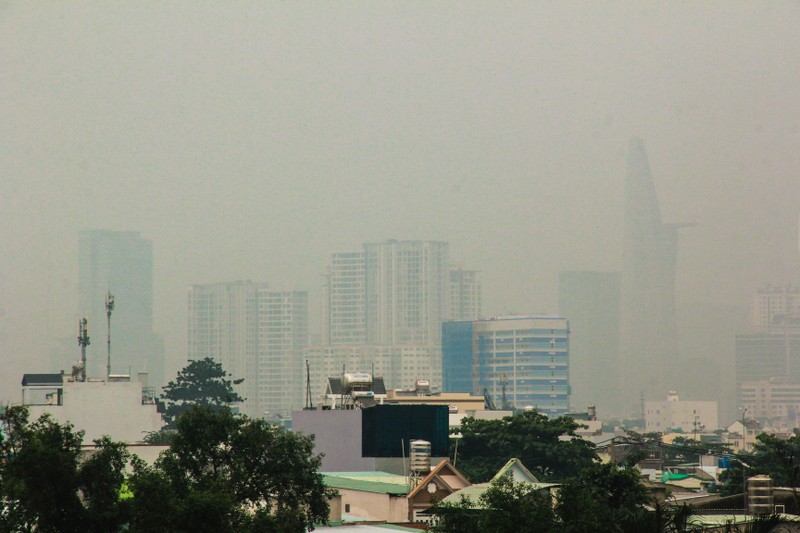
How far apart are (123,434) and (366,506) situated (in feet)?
184

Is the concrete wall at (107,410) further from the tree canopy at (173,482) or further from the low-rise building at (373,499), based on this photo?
the tree canopy at (173,482)

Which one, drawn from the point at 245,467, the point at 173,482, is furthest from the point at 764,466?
the point at 173,482

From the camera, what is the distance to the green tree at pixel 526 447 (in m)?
98.6

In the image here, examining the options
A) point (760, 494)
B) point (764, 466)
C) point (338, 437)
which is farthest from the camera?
point (338, 437)

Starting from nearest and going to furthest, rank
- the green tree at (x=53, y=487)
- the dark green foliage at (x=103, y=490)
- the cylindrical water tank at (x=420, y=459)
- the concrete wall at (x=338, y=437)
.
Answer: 1. the green tree at (x=53, y=487)
2. the dark green foliage at (x=103, y=490)
3. the cylindrical water tank at (x=420, y=459)
4. the concrete wall at (x=338, y=437)

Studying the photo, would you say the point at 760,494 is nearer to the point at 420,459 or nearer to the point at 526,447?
the point at 420,459

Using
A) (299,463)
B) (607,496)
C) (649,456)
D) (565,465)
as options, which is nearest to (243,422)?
(299,463)

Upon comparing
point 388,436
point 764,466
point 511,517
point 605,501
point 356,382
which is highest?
point 356,382

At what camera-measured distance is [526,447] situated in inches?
3890

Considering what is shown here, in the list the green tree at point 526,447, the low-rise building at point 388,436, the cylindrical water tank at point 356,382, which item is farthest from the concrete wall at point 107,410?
the low-rise building at point 388,436

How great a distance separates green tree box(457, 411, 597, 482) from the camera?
98562 mm

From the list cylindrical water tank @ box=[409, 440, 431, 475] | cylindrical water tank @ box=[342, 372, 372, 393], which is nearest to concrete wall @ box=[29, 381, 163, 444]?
cylindrical water tank @ box=[342, 372, 372, 393]

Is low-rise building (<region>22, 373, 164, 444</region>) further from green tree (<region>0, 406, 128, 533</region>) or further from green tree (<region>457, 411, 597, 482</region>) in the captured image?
green tree (<region>0, 406, 128, 533</region>)

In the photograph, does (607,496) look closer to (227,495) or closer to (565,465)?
(227,495)
